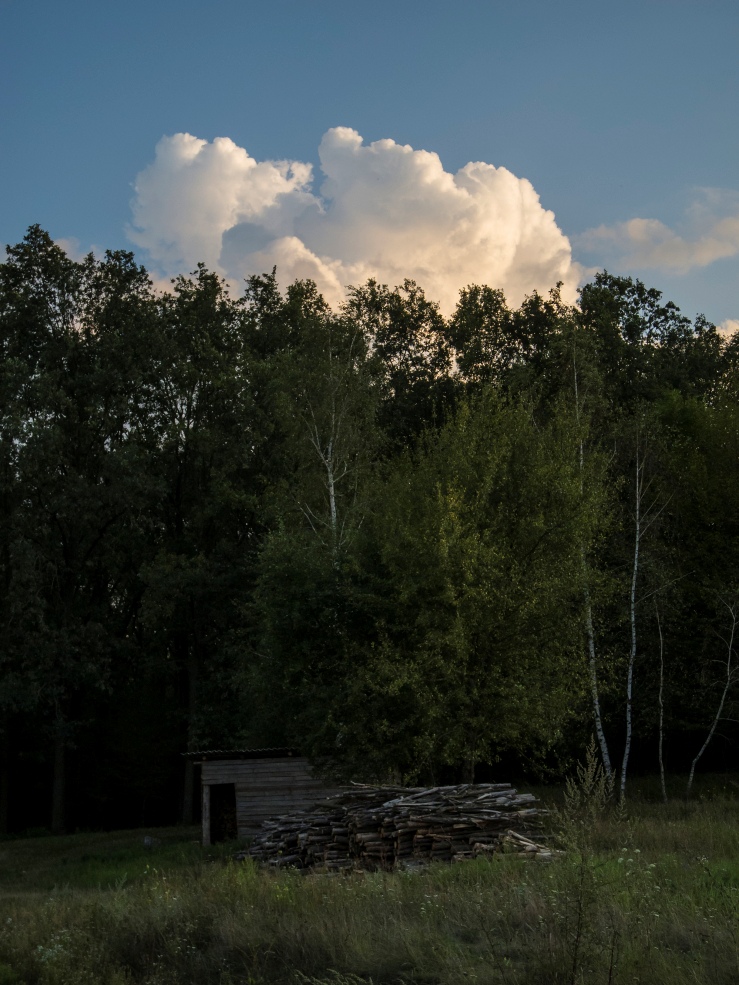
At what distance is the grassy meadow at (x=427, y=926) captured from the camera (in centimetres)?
750

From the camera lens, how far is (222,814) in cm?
3178

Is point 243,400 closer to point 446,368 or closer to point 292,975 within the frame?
point 446,368

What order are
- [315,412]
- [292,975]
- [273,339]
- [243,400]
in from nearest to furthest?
[292,975] < [315,412] < [243,400] < [273,339]

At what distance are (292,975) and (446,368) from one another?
3831 cm

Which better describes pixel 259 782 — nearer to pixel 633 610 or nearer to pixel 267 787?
pixel 267 787

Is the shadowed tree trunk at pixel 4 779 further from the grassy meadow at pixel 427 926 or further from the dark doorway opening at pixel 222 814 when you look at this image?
the grassy meadow at pixel 427 926

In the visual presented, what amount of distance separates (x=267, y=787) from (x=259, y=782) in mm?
275

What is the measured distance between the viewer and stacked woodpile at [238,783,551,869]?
14.8 metres

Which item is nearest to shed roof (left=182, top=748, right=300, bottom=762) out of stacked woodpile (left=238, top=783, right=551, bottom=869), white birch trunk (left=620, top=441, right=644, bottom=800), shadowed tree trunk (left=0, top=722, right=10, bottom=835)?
white birch trunk (left=620, top=441, right=644, bottom=800)

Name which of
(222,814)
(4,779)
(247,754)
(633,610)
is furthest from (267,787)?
(4,779)

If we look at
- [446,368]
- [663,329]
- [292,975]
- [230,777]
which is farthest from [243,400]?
[292,975]

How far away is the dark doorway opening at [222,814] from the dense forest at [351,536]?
198 cm

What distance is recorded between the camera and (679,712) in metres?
30.1

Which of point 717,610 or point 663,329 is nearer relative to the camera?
point 717,610
